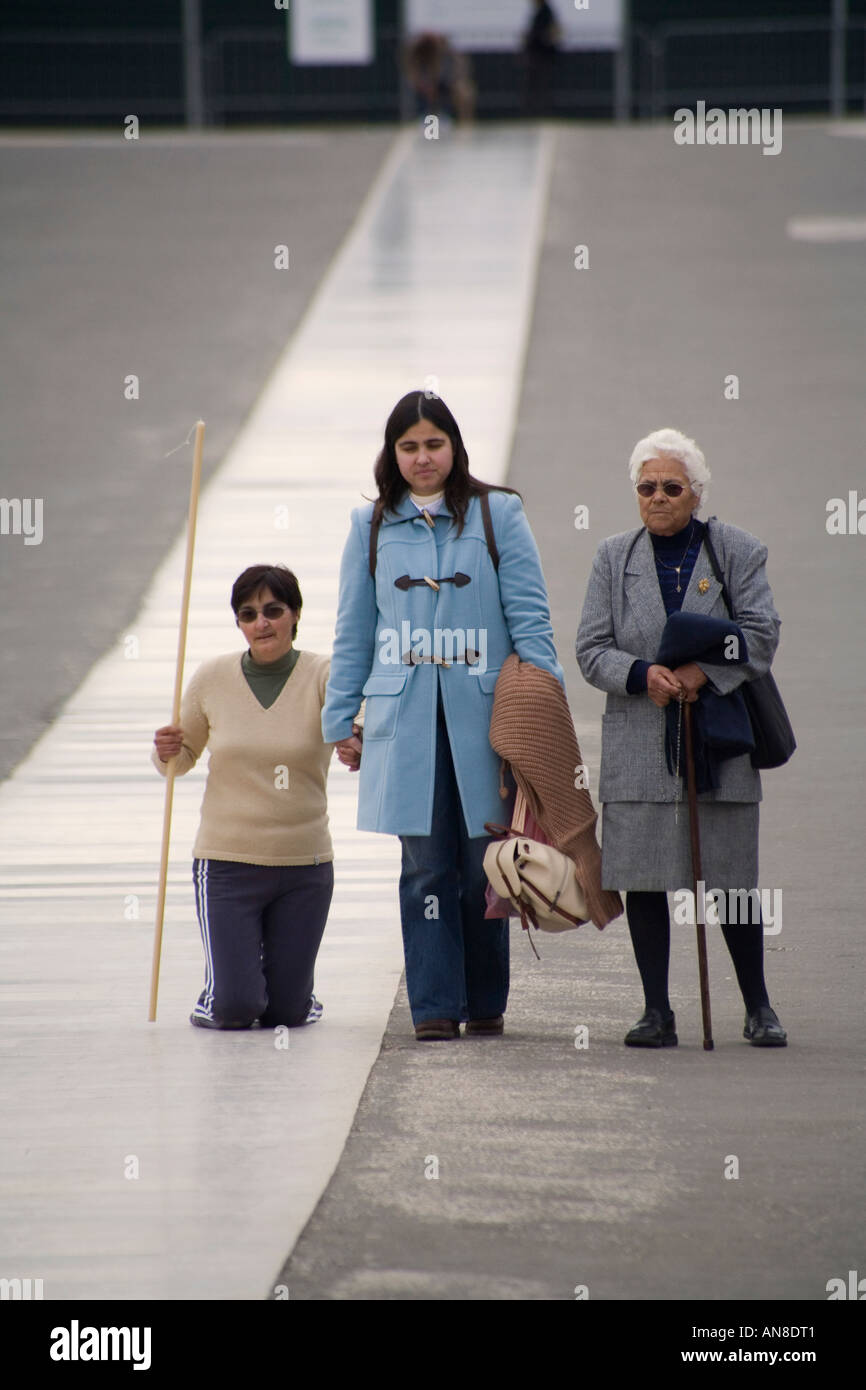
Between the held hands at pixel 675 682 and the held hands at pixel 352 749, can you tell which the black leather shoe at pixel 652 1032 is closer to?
the held hands at pixel 675 682

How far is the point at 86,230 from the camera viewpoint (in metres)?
25.9

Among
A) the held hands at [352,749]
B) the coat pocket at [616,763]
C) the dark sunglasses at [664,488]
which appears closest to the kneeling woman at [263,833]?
the held hands at [352,749]

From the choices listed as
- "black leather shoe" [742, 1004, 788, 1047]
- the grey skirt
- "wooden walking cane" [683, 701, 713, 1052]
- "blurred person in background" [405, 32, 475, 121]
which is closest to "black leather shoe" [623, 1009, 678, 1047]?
"wooden walking cane" [683, 701, 713, 1052]

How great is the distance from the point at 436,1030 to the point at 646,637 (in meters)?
1.34

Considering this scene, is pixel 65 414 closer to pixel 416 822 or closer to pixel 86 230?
pixel 86 230

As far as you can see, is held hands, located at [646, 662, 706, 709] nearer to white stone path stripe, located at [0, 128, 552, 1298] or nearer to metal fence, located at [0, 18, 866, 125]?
→ white stone path stripe, located at [0, 128, 552, 1298]

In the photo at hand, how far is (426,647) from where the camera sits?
20.7 ft

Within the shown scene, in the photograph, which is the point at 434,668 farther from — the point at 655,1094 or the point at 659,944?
the point at 655,1094

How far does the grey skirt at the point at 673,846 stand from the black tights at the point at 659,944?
98 mm

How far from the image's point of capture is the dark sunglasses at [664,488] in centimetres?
621

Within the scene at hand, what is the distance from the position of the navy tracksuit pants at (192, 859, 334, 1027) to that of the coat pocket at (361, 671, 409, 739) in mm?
547

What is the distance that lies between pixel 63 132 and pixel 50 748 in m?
26.8

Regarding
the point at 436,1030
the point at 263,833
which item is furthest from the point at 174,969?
the point at 436,1030
